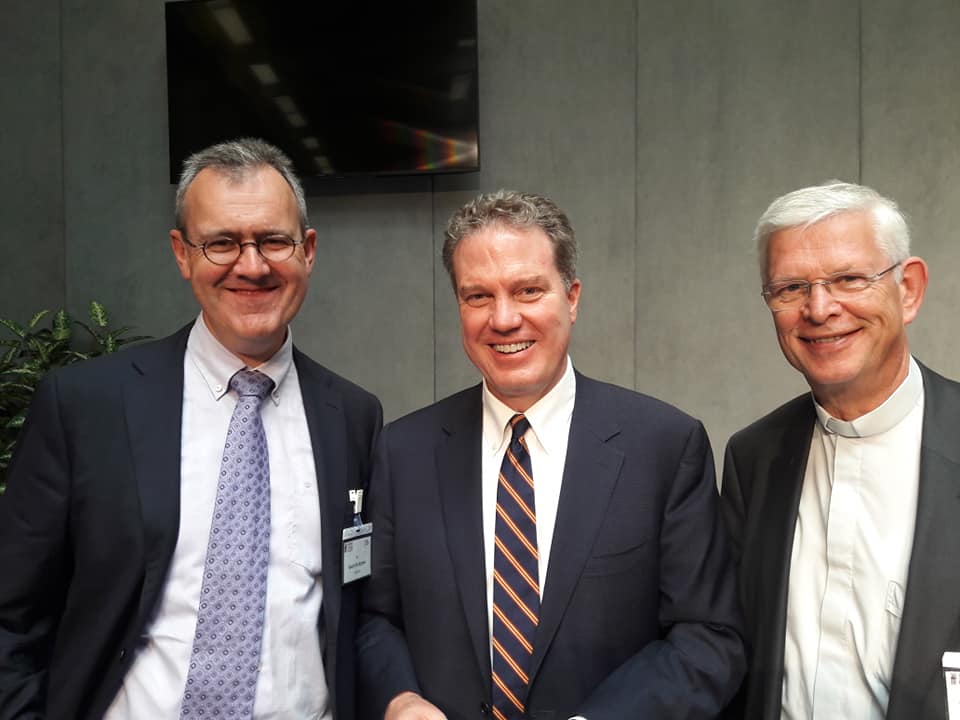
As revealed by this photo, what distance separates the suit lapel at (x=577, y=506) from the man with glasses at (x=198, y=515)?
50 cm

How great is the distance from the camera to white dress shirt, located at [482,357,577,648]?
66.6 inches

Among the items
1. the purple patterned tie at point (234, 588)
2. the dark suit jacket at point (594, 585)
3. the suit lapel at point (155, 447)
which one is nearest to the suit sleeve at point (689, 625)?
the dark suit jacket at point (594, 585)

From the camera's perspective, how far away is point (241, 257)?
5.79 ft

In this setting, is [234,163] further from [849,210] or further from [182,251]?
[849,210]

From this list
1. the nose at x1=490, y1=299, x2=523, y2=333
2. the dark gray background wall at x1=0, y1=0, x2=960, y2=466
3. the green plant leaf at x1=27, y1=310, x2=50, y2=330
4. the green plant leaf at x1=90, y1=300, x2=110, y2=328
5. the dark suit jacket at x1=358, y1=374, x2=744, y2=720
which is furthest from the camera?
the green plant leaf at x1=90, y1=300, x2=110, y2=328

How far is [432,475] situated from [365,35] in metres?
3.34

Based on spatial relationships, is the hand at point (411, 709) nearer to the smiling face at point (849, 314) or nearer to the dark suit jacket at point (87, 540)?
the dark suit jacket at point (87, 540)

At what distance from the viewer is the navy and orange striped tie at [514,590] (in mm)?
1587

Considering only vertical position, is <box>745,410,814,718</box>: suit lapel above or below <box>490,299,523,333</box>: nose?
below

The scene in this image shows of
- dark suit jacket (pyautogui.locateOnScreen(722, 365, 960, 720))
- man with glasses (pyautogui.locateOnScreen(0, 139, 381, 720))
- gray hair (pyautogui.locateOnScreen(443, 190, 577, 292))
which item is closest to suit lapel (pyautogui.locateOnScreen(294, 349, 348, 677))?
man with glasses (pyautogui.locateOnScreen(0, 139, 381, 720))

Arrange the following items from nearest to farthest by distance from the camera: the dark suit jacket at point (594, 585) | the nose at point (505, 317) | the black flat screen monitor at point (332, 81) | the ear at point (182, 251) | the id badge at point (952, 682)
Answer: the id badge at point (952, 682)
the dark suit jacket at point (594, 585)
the nose at point (505, 317)
the ear at point (182, 251)
the black flat screen monitor at point (332, 81)

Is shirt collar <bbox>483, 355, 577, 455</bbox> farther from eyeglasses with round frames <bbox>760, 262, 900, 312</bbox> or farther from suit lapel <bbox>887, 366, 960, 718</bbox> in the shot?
suit lapel <bbox>887, 366, 960, 718</bbox>

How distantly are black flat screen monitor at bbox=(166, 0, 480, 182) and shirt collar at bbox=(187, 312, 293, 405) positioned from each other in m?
2.60

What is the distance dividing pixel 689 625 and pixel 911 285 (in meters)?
0.90
